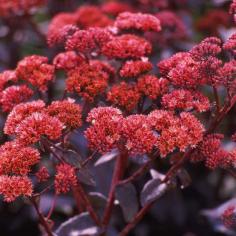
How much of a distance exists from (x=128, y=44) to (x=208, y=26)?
1.51 meters

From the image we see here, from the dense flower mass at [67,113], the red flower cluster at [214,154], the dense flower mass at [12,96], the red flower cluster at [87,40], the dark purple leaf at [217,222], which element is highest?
the red flower cluster at [87,40]

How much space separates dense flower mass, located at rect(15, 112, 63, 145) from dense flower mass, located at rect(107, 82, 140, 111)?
26cm

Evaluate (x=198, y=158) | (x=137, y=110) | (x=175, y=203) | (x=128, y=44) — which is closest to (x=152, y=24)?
(x=128, y=44)

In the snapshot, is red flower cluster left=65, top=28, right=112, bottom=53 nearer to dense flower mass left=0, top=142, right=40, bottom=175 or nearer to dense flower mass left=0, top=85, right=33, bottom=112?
dense flower mass left=0, top=85, right=33, bottom=112

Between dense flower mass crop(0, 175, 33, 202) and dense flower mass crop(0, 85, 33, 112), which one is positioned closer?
dense flower mass crop(0, 175, 33, 202)

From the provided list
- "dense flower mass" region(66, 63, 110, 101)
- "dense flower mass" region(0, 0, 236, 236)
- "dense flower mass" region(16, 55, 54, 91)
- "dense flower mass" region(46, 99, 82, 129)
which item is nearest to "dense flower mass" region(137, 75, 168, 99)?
"dense flower mass" region(0, 0, 236, 236)

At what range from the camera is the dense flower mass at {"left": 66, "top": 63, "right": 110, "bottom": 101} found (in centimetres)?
198

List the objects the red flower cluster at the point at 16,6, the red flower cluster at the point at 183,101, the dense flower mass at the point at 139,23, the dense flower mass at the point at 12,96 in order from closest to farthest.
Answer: the red flower cluster at the point at 183,101 < the dense flower mass at the point at 12,96 < the dense flower mass at the point at 139,23 < the red flower cluster at the point at 16,6

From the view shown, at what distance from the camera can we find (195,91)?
1.92m

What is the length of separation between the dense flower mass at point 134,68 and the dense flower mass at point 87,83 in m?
0.07

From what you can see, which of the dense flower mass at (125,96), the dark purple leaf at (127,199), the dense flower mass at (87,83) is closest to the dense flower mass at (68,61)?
the dense flower mass at (87,83)

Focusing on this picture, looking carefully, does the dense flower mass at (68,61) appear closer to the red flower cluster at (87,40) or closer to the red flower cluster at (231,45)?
the red flower cluster at (87,40)

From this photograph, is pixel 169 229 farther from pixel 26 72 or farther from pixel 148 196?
pixel 26 72

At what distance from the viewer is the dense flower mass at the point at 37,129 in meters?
1.76
